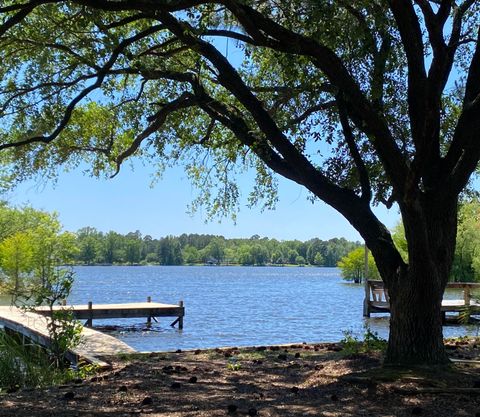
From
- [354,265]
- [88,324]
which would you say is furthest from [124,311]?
[354,265]

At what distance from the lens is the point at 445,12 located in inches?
321

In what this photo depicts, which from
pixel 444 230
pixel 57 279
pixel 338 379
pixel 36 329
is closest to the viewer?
pixel 338 379

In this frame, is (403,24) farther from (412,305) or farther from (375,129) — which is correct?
(412,305)

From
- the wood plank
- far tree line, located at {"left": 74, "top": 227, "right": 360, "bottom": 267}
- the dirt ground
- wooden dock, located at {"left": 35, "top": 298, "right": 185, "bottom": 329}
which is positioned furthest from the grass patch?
far tree line, located at {"left": 74, "top": 227, "right": 360, "bottom": 267}

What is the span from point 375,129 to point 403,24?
1.27 metres

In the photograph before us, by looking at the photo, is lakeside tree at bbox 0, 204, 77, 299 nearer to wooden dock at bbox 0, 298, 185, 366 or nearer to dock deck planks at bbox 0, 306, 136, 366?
wooden dock at bbox 0, 298, 185, 366

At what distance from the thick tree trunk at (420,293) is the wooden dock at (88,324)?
423 centimetres

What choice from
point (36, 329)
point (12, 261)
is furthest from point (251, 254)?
point (36, 329)

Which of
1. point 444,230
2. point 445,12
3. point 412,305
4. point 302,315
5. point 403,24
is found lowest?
point 302,315

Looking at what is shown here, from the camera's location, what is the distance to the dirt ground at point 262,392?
18.6 feet

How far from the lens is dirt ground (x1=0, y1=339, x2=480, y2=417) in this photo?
18.6 feet

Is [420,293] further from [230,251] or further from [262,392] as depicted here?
[230,251]

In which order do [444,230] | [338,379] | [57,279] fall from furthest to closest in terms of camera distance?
[57,279]
[444,230]
[338,379]

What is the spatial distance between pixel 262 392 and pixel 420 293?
2219mm
